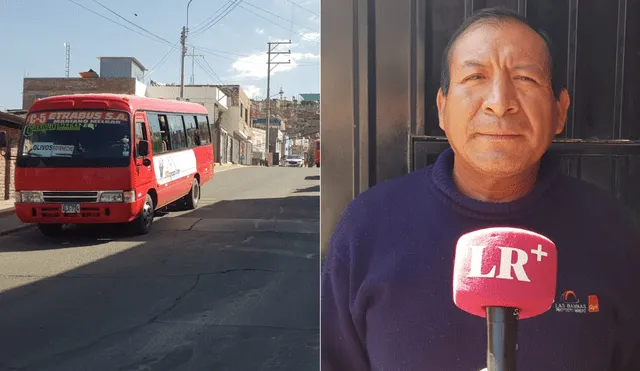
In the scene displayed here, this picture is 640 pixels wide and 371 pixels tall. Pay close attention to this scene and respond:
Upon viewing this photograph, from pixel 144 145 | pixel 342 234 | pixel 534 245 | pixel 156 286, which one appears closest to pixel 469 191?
pixel 342 234

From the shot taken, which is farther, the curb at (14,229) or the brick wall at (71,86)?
the brick wall at (71,86)

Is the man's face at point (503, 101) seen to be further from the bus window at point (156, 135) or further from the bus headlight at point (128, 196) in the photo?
the bus window at point (156, 135)

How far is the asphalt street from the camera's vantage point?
4879 mm

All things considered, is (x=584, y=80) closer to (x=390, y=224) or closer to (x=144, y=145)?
(x=390, y=224)

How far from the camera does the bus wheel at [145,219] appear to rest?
10875mm

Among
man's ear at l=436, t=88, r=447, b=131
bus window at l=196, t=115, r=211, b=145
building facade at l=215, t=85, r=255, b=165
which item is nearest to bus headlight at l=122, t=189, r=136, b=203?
bus window at l=196, t=115, r=211, b=145

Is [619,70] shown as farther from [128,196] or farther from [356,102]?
[128,196]

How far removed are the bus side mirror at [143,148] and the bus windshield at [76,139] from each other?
0.62ft

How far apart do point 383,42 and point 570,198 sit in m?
0.72

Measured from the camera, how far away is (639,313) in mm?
1482

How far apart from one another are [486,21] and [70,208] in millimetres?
9904

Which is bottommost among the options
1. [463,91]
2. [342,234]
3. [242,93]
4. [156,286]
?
[156,286]

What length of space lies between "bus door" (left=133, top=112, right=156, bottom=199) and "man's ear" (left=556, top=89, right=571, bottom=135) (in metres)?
9.55

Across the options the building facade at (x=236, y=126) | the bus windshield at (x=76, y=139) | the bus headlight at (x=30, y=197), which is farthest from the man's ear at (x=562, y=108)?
the building facade at (x=236, y=126)
